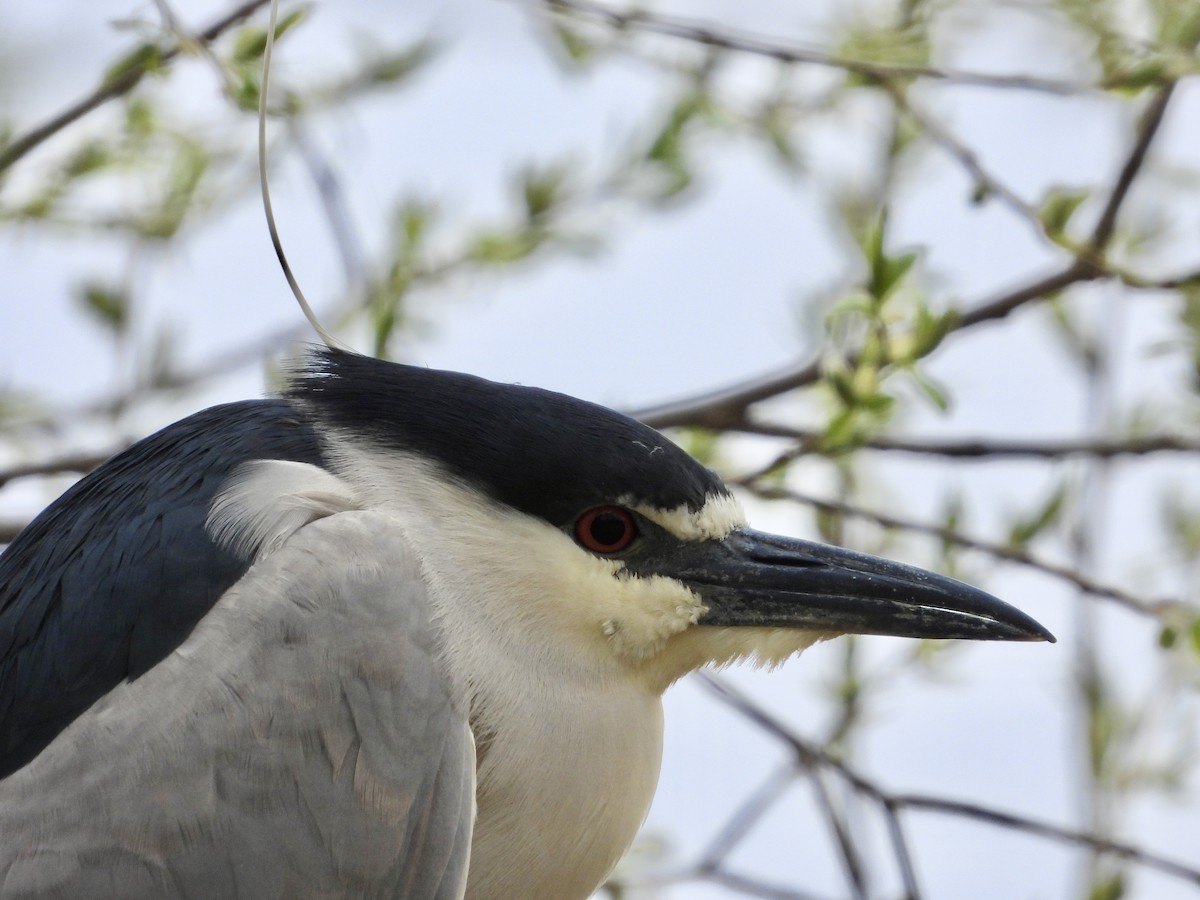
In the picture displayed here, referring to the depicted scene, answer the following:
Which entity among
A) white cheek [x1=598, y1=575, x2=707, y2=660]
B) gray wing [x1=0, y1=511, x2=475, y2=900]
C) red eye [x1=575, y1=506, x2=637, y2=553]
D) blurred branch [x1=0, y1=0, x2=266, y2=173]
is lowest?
gray wing [x1=0, y1=511, x2=475, y2=900]

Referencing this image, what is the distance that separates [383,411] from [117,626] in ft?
1.79

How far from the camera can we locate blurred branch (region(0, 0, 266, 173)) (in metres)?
2.67

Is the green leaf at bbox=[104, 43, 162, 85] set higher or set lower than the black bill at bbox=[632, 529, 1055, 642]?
higher

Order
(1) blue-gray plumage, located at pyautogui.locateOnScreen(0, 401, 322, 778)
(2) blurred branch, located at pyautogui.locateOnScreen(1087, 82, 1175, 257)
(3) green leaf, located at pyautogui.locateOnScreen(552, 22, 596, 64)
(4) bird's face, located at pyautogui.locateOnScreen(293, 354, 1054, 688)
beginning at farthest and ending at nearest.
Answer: (3) green leaf, located at pyautogui.locateOnScreen(552, 22, 596, 64), (2) blurred branch, located at pyautogui.locateOnScreen(1087, 82, 1175, 257), (4) bird's face, located at pyautogui.locateOnScreen(293, 354, 1054, 688), (1) blue-gray plumage, located at pyautogui.locateOnScreen(0, 401, 322, 778)

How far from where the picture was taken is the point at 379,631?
7.59 feet

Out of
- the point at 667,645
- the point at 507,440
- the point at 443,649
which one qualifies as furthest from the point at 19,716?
the point at 667,645

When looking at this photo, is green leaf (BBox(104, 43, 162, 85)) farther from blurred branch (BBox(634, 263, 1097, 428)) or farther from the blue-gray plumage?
blurred branch (BBox(634, 263, 1097, 428))

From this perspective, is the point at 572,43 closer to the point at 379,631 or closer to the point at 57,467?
the point at 57,467

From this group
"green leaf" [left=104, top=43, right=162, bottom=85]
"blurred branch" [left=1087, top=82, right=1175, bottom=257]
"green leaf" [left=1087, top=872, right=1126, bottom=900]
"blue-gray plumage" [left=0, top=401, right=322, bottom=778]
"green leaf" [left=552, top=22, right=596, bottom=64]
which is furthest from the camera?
"green leaf" [left=552, top=22, right=596, bottom=64]

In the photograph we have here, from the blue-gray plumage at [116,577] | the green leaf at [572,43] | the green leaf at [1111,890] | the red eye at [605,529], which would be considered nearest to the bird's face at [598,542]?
the red eye at [605,529]

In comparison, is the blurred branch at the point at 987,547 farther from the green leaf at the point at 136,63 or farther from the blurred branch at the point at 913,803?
the green leaf at the point at 136,63

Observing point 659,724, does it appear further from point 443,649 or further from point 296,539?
point 296,539

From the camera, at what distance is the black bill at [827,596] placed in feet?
8.50

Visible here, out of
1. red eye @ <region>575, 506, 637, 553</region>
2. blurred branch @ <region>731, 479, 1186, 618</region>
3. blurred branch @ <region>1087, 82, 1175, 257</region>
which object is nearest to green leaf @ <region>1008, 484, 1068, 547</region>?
blurred branch @ <region>731, 479, 1186, 618</region>
